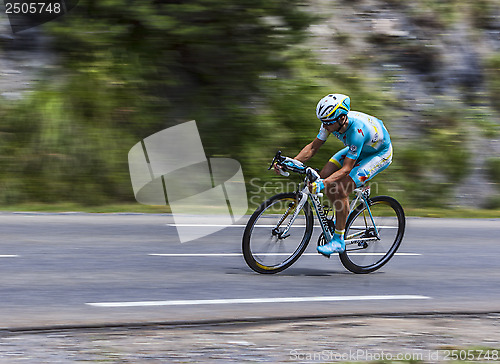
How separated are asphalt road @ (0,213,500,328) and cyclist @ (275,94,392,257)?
0.55 m

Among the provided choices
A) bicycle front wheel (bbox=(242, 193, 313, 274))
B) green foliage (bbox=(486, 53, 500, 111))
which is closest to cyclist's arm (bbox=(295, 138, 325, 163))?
bicycle front wheel (bbox=(242, 193, 313, 274))

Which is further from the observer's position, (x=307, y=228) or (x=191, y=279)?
(x=307, y=228)

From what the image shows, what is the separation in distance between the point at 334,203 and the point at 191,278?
1.60m

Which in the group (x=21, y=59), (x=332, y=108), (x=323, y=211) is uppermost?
(x=332, y=108)

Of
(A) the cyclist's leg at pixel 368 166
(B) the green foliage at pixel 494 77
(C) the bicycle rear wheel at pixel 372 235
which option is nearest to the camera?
(A) the cyclist's leg at pixel 368 166

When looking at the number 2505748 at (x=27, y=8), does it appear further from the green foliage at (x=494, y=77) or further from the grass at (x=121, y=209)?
the green foliage at (x=494, y=77)

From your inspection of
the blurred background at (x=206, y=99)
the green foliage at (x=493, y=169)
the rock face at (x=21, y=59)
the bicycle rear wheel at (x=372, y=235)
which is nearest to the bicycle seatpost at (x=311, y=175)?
the bicycle rear wheel at (x=372, y=235)

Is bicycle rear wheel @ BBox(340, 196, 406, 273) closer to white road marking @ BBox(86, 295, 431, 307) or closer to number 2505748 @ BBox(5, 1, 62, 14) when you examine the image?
white road marking @ BBox(86, 295, 431, 307)

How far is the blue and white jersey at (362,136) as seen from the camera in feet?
23.7

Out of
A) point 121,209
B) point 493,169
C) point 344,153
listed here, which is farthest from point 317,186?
point 493,169

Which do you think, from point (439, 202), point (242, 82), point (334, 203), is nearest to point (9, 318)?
point (334, 203)

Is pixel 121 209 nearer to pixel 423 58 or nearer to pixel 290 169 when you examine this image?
pixel 290 169

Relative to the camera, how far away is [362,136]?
7.25 metres

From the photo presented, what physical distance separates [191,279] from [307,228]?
1.26 m
